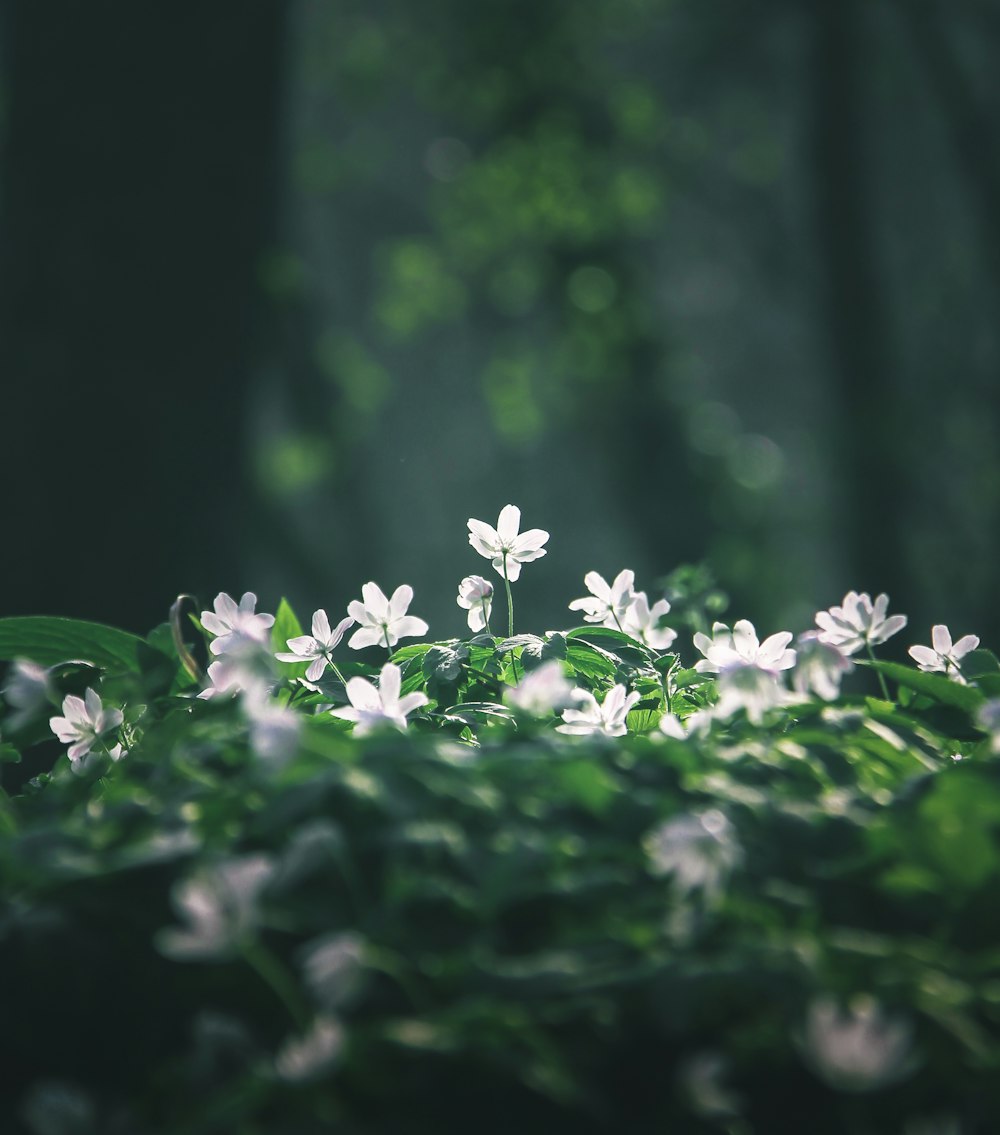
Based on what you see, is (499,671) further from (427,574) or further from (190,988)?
(427,574)

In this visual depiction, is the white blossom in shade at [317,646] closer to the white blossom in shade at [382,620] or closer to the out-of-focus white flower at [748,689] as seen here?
the white blossom in shade at [382,620]

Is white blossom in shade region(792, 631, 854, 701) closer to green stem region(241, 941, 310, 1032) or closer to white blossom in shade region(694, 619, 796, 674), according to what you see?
white blossom in shade region(694, 619, 796, 674)

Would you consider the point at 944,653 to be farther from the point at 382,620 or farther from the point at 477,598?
the point at 382,620

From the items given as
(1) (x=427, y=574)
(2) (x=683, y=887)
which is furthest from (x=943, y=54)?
(2) (x=683, y=887)

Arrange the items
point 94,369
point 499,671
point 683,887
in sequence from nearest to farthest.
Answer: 1. point 683,887
2. point 499,671
3. point 94,369

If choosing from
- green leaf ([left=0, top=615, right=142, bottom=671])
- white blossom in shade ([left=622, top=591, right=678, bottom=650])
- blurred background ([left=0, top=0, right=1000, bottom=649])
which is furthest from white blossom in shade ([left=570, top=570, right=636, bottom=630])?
blurred background ([left=0, top=0, right=1000, bottom=649])

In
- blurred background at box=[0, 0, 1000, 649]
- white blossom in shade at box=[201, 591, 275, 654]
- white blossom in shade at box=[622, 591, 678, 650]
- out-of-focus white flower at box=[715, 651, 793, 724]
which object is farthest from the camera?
blurred background at box=[0, 0, 1000, 649]
